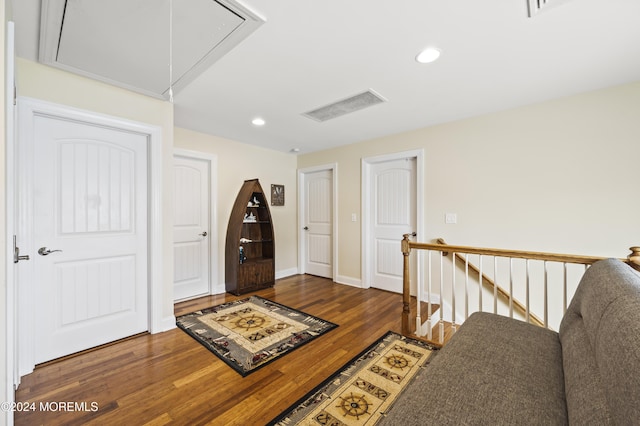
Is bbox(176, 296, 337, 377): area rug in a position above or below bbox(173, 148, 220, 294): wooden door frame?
below

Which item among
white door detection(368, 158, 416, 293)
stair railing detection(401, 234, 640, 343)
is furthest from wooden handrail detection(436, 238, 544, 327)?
white door detection(368, 158, 416, 293)

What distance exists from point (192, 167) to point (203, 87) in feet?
4.94

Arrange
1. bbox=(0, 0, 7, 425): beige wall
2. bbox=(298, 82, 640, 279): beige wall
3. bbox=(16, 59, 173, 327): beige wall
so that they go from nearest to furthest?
bbox=(0, 0, 7, 425): beige wall
bbox=(16, 59, 173, 327): beige wall
bbox=(298, 82, 640, 279): beige wall

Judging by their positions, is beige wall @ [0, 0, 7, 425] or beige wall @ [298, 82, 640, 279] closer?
beige wall @ [0, 0, 7, 425]

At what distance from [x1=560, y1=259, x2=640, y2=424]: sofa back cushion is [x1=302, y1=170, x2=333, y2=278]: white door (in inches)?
138

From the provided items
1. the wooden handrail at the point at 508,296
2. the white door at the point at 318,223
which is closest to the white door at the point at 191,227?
the white door at the point at 318,223

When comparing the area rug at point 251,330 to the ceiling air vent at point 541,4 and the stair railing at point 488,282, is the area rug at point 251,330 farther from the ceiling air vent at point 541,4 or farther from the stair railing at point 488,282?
the ceiling air vent at point 541,4

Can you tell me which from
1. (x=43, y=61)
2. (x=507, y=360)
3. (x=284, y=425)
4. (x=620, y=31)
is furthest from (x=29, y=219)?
(x=620, y=31)

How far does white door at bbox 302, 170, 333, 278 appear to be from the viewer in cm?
457

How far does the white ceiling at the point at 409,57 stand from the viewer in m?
1.45

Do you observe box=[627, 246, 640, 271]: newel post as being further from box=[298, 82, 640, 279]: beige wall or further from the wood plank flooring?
the wood plank flooring

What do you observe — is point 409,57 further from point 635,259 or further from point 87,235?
point 87,235

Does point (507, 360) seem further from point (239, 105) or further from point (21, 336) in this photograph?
point (21, 336)

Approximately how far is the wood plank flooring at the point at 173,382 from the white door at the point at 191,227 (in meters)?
1.07
